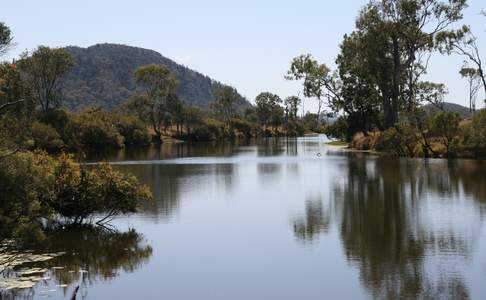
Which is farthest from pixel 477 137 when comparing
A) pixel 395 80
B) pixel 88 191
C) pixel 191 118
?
pixel 191 118

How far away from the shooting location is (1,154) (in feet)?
51.5

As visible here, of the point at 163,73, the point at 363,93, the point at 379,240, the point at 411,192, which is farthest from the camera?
the point at 163,73

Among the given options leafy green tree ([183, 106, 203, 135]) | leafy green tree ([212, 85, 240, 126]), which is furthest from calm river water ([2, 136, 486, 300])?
leafy green tree ([212, 85, 240, 126])

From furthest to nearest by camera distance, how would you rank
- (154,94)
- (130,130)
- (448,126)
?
(154,94) < (130,130) < (448,126)

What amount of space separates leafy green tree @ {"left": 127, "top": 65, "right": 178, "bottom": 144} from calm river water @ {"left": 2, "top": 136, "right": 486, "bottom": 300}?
100m

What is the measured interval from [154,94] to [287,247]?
395ft

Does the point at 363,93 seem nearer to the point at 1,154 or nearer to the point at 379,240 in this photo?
the point at 379,240

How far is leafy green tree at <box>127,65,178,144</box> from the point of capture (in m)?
136

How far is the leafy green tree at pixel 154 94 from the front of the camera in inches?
5335

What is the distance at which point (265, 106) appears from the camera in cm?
19062

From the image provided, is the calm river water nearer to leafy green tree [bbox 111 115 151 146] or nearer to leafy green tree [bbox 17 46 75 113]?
leafy green tree [bbox 17 46 75 113]

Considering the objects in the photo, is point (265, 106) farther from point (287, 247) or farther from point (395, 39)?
point (287, 247)

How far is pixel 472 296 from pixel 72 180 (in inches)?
573

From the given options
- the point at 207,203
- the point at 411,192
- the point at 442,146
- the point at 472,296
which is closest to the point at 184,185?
the point at 207,203
